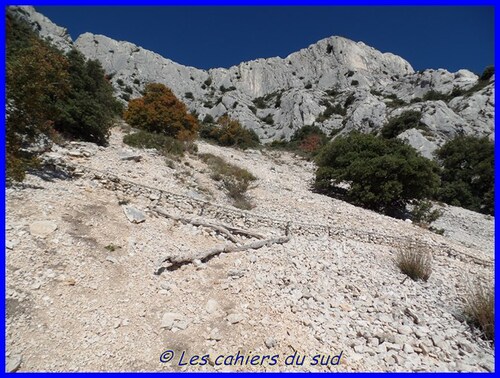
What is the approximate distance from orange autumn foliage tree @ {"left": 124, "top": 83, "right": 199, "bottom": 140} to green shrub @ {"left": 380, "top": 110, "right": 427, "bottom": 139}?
92.5ft

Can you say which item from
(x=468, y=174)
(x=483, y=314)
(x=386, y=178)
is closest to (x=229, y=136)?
(x=386, y=178)

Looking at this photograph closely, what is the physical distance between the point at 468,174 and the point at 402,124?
14.4m

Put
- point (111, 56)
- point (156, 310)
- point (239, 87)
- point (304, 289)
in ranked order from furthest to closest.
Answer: point (239, 87) < point (111, 56) < point (304, 289) < point (156, 310)

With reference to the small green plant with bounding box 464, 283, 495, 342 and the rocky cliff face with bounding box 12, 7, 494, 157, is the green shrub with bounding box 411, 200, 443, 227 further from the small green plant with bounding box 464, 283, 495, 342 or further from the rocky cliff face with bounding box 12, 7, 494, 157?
the rocky cliff face with bounding box 12, 7, 494, 157

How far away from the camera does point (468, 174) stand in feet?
79.5


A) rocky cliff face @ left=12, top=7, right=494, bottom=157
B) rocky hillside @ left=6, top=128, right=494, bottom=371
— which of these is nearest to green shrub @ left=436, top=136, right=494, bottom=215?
rocky cliff face @ left=12, top=7, right=494, bottom=157

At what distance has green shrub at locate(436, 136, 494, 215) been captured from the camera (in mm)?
22172

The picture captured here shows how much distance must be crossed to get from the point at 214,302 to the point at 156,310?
1.03 m

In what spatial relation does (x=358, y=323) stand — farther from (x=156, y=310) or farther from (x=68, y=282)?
(x=68, y=282)

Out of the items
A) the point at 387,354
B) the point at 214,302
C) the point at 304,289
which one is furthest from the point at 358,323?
the point at 214,302

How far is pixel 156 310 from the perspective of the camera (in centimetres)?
459

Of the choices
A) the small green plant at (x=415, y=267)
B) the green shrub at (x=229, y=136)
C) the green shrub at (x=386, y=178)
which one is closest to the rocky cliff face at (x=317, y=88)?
the green shrub at (x=386, y=178)

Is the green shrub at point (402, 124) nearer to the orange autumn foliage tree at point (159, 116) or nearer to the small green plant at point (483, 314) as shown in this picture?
the orange autumn foliage tree at point (159, 116)

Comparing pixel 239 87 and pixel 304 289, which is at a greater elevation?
pixel 239 87
